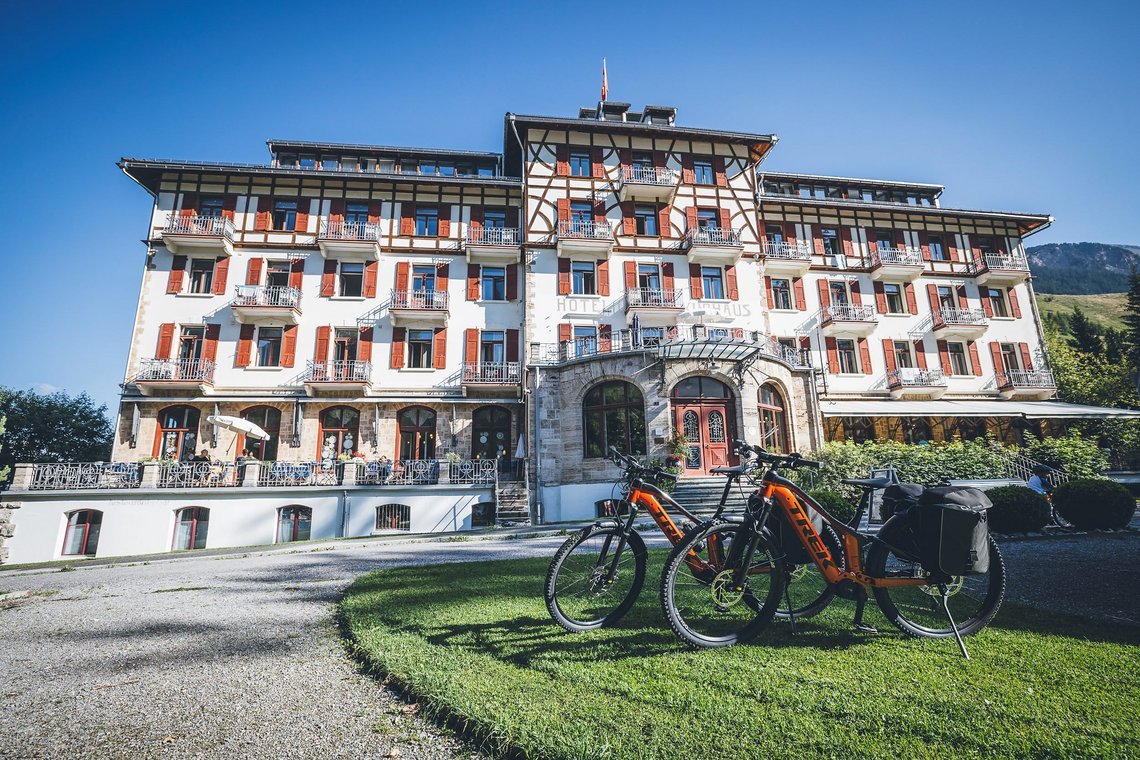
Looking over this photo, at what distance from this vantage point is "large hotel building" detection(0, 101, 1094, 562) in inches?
709

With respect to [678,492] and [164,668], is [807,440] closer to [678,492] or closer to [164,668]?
[678,492]

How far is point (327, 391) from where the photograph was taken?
71.1 feet

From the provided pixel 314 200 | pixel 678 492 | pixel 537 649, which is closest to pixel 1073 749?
pixel 537 649

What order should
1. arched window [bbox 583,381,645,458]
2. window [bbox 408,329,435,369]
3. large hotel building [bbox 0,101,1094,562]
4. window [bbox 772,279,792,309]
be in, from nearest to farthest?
large hotel building [bbox 0,101,1094,562]
arched window [bbox 583,381,645,458]
window [bbox 408,329,435,369]
window [bbox 772,279,792,309]

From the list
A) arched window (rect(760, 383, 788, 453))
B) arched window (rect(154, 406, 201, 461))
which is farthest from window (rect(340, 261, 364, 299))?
arched window (rect(760, 383, 788, 453))

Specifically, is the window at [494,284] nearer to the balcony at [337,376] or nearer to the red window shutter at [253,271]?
the balcony at [337,376]

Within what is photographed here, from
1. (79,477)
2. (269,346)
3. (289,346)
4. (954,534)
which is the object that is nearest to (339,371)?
(289,346)

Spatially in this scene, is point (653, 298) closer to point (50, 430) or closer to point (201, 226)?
point (201, 226)

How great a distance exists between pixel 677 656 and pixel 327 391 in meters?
21.1

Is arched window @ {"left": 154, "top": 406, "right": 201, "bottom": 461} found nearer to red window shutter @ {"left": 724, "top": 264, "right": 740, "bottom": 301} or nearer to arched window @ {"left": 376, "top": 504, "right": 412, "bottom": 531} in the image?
arched window @ {"left": 376, "top": 504, "right": 412, "bottom": 531}

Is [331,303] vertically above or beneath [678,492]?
above

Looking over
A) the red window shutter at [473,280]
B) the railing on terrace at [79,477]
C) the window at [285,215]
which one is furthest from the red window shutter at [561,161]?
the railing on terrace at [79,477]

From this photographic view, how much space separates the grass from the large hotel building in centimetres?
1440

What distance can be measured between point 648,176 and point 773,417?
39.0ft
